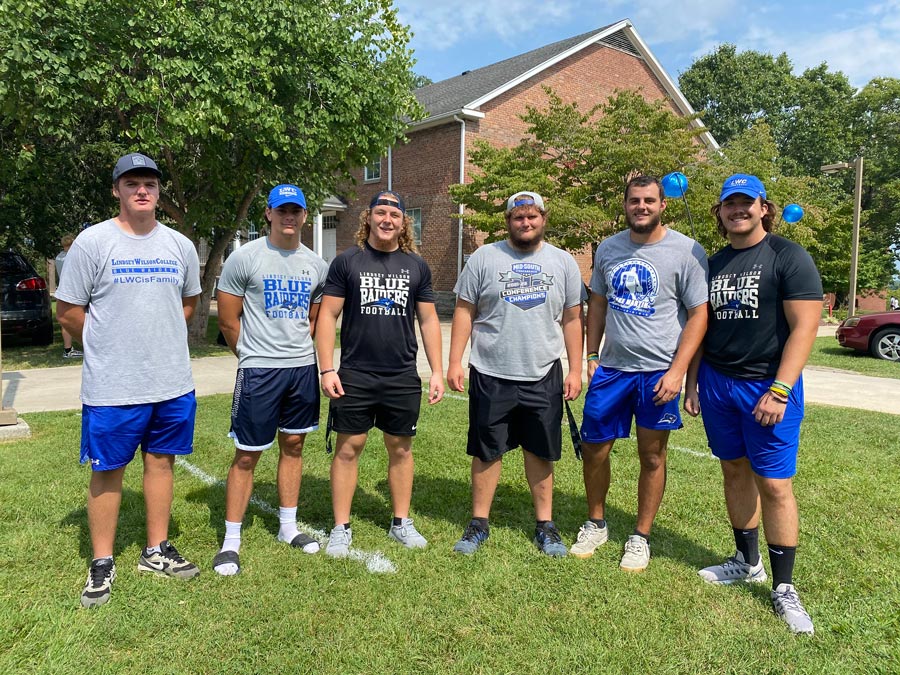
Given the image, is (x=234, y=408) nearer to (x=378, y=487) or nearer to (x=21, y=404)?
(x=378, y=487)

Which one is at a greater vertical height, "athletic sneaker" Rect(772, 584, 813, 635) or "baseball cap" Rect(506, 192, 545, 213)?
"baseball cap" Rect(506, 192, 545, 213)

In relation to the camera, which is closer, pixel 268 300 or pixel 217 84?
pixel 268 300

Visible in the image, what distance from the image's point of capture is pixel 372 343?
3658mm

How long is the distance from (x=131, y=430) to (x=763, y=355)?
312cm

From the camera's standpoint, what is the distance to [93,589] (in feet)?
10.3

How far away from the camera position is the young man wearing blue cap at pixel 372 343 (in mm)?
3635

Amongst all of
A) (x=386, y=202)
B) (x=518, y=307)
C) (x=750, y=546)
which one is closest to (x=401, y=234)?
(x=386, y=202)

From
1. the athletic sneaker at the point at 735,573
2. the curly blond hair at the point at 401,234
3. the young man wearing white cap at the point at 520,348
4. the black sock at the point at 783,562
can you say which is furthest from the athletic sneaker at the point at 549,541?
the curly blond hair at the point at 401,234

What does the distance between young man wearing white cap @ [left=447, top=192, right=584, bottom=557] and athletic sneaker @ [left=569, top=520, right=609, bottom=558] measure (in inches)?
3.8

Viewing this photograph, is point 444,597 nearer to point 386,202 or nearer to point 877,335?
point 386,202

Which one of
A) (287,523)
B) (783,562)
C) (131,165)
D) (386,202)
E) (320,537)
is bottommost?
(320,537)

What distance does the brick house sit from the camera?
21.3 m

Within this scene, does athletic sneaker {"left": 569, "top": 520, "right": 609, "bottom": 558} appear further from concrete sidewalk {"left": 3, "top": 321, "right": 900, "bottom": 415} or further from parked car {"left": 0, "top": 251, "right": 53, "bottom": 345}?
parked car {"left": 0, "top": 251, "right": 53, "bottom": 345}

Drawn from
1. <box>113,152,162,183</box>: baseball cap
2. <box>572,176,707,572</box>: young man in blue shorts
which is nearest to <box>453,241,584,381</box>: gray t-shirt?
<box>572,176,707,572</box>: young man in blue shorts
